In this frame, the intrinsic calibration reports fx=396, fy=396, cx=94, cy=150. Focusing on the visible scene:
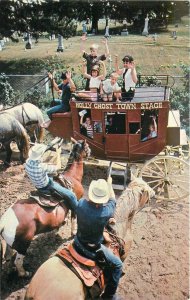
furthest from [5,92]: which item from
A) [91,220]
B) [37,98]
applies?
[91,220]

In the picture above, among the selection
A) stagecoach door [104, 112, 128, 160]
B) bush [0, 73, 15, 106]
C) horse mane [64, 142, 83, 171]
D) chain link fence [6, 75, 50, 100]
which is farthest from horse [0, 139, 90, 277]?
chain link fence [6, 75, 50, 100]

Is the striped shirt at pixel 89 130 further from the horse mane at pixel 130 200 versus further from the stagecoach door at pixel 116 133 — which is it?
the horse mane at pixel 130 200

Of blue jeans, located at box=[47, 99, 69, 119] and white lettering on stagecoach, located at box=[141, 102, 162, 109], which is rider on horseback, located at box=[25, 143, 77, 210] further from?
blue jeans, located at box=[47, 99, 69, 119]

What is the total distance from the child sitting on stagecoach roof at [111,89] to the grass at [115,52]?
29.5 feet

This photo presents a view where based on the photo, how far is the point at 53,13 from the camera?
16281 millimetres

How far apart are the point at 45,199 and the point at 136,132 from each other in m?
2.71

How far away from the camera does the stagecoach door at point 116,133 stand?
777 cm

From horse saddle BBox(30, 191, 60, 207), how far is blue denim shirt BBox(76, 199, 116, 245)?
1190 millimetres

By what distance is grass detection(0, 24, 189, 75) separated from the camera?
18.1 m

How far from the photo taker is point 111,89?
7.98 m

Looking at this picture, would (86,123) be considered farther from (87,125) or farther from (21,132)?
(21,132)

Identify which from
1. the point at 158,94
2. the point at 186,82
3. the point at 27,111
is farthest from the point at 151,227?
the point at 186,82

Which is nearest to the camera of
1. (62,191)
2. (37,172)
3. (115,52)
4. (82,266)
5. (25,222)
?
(82,266)

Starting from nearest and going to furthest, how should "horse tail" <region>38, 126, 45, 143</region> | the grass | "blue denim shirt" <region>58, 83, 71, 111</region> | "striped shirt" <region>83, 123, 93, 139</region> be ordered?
"striped shirt" <region>83, 123, 93, 139</region>, "blue denim shirt" <region>58, 83, 71, 111</region>, "horse tail" <region>38, 126, 45, 143</region>, the grass
